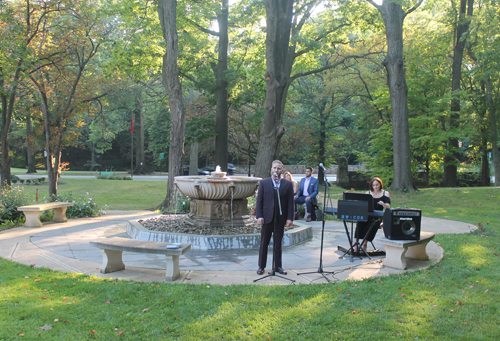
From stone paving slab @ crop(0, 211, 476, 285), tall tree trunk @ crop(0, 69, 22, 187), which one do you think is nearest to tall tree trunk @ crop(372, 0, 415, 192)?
stone paving slab @ crop(0, 211, 476, 285)

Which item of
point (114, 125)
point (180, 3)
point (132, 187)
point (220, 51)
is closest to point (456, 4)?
point (220, 51)

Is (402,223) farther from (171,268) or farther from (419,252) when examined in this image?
A: (171,268)

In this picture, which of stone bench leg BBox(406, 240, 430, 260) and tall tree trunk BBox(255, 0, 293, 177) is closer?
stone bench leg BBox(406, 240, 430, 260)

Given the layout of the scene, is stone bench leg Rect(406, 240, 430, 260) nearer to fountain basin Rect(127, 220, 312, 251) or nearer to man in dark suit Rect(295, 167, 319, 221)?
fountain basin Rect(127, 220, 312, 251)

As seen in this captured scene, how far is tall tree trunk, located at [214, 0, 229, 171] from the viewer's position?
67.1ft

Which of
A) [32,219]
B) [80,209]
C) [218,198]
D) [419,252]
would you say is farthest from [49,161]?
[419,252]

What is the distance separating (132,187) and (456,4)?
2340 cm

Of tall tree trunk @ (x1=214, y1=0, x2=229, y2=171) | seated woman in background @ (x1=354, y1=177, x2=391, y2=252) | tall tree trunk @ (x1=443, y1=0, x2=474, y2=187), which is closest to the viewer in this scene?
seated woman in background @ (x1=354, y1=177, x2=391, y2=252)

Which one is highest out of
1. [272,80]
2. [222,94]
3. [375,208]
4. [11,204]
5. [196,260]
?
[222,94]

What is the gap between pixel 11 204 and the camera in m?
11.2

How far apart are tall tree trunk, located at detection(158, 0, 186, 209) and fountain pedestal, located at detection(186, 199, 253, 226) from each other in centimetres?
543

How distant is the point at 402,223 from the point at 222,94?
1547 cm

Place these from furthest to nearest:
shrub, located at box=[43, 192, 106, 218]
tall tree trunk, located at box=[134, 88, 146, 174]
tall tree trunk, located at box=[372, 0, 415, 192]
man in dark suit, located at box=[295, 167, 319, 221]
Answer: tall tree trunk, located at box=[134, 88, 146, 174] → tall tree trunk, located at box=[372, 0, 415, 192] → shrub, located at box=[43, 192, 106, 218] → man in dark suit, located at box=[295, 167, 319, 221]

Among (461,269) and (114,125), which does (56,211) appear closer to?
(461,269)
